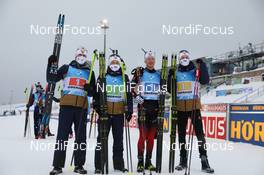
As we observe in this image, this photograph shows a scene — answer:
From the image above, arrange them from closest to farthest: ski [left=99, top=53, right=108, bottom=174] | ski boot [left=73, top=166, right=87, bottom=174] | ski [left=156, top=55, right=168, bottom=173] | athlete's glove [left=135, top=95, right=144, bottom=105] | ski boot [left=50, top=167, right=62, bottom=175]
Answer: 1. ski boot [left=50, top=167, right=62, bottom=175]
2. ski boot [left=73, top=166, right=87, bottom=174]
3. ski [left=99, top=53, right=108, bottom=174]
4. ski [left=156, top=55, right=168, bottom=173]
5. athlete's glove [left=135, top=95, right=144, bottom=105]

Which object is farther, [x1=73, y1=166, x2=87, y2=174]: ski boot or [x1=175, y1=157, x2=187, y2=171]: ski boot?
[x1=175, y1=157, x2=187, y2=171]: ski boot

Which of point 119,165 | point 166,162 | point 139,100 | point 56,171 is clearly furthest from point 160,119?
point 56,171

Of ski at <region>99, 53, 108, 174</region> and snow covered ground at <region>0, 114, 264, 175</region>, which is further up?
ski at <region>99, 53, 108, 174</region>

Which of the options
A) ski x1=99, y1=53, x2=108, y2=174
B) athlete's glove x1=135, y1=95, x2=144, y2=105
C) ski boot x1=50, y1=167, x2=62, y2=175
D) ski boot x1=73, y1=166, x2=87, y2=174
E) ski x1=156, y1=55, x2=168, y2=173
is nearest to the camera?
ski boot x1=50, y1=167, x2=62, y2=175

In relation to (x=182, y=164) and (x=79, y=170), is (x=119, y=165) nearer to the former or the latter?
(x=79, y=170)

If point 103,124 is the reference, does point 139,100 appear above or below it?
above

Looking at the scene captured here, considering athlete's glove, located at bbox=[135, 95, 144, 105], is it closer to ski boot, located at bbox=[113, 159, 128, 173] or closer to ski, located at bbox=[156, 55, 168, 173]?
ski, located at bbox=[156, 55, 168, 173]

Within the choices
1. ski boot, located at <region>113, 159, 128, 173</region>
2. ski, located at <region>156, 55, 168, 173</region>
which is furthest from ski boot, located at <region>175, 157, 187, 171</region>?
ski boot, located at <region>113, 159, 128, 173</region>

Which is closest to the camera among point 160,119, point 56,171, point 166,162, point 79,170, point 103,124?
point 56,171

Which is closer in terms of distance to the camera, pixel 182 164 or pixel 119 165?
pixel 119 165

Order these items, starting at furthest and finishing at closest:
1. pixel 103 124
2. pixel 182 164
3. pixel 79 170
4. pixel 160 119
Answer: pixel 182 164
pixel 160 119
pixel 103 124
pixel 79 170

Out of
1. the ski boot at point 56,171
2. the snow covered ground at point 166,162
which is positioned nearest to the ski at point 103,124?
the snow covered ground at point 166,162

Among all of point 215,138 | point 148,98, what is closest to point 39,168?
point 148,98

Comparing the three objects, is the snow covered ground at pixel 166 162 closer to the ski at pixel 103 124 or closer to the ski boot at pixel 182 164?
the ski boot at pixel 182 164
